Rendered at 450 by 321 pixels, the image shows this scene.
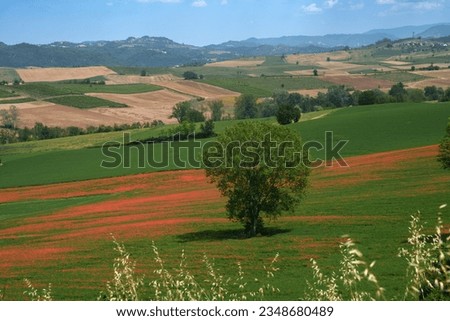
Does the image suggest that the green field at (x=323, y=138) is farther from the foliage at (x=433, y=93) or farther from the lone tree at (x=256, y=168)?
the lone tree at (x=256, y=168)

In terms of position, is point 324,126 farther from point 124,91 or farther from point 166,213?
point 124,91

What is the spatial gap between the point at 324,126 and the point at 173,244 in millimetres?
48949

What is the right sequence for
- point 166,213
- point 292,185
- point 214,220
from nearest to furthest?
1. point 292,185
2. point 214,220
3. point 166,213

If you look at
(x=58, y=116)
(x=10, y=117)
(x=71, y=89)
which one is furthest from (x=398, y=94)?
(x=71, y=89)

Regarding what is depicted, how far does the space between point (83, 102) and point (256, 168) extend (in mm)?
105791

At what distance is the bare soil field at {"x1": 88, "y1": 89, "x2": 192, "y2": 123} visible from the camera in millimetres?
116769

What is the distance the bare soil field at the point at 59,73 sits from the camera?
143875 millimetres

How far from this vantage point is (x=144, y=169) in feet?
185

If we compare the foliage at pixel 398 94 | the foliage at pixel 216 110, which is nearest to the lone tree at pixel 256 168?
the foliage at pixel 398 94

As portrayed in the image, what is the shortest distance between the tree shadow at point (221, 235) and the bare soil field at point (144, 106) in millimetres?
84818

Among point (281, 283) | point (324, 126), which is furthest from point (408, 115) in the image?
point (281, 283)

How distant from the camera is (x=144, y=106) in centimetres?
12988

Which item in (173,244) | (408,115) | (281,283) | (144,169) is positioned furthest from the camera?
(408,115)

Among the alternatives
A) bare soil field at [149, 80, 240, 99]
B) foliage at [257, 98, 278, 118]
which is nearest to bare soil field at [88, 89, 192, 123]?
bare soil field at [149, 80, 240, 99]
